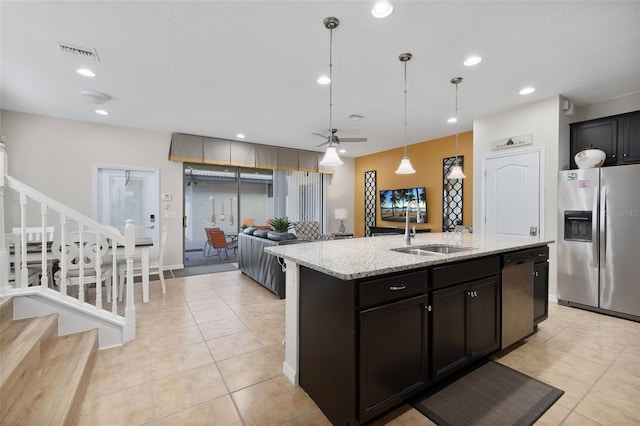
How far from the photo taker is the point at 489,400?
1.80 m

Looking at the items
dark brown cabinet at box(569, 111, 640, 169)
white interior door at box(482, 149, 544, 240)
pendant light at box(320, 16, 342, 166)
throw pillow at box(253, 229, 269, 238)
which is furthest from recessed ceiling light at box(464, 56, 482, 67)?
throw pillow at box(253, 229, 269, 238)

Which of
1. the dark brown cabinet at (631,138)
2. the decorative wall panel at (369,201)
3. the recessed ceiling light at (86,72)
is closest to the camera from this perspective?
the recessed ceiling light at (86,72)

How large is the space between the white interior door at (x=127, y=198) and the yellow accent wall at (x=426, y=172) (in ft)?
16.4

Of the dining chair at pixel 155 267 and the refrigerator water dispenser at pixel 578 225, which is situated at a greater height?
the refrigerator water dispenser at pixel 578 225

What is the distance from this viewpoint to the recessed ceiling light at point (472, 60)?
2704 millimetres

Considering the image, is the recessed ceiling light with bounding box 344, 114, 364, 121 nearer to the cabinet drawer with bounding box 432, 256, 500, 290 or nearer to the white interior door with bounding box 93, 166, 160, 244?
the cabinet drawer with bounding box 432, 256, 500, 290

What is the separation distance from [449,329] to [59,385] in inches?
97.4

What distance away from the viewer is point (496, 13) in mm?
2094

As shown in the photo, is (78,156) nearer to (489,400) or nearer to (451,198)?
(489,400)

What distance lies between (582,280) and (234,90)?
191 inches

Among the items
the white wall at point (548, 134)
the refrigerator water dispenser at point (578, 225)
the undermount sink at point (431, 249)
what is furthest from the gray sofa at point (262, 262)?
the refrigerator water dispenser at point (578, 225)

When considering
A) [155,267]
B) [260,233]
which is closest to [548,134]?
[260,233]

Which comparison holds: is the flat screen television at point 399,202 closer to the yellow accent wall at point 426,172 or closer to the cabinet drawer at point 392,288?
the yellow accent wall at point 426,172

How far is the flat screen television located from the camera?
600 centimetres
